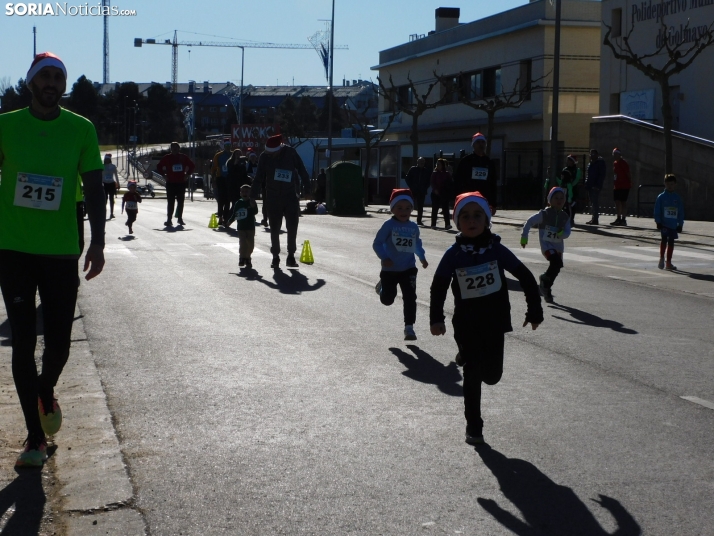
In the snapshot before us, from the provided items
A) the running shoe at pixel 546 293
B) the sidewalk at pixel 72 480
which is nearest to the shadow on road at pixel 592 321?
the running shoe at pixel 546 293

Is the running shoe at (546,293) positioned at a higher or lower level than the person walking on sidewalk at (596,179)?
lower

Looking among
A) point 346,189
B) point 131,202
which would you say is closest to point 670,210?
point 131,202

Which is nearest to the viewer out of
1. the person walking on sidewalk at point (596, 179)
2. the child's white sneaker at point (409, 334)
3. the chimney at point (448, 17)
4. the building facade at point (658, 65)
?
the child's white sneaker at point (409, 334)

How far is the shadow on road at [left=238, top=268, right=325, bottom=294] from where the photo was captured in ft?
42.4

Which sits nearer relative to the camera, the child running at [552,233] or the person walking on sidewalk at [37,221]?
the person walking on sidewalk at [37,221]

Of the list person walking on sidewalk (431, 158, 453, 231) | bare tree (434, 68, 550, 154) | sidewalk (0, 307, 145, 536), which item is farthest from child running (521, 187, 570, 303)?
bare tree (434, 68, 550, 154)

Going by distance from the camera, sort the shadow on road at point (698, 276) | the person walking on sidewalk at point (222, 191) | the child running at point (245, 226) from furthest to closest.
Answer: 1. the person walking on sidewalk at point (222, 191)
2. the child running at point (245, 226)
3. the shadow on road at point (698, 276)

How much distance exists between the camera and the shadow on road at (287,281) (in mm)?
12922

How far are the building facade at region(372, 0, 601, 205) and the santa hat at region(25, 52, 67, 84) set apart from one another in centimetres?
3782

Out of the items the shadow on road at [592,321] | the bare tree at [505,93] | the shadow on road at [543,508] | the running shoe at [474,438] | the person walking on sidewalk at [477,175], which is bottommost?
the shadow on road at [543,508]

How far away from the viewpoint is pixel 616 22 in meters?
40.8

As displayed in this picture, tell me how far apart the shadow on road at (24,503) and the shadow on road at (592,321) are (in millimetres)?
6156

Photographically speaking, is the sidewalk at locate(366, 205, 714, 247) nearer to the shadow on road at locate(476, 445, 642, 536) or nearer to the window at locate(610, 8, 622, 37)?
the window at locate(610, 8, 622, 37)

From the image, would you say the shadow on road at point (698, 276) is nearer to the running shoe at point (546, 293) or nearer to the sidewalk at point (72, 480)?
the running shoe at point (546, 293)
